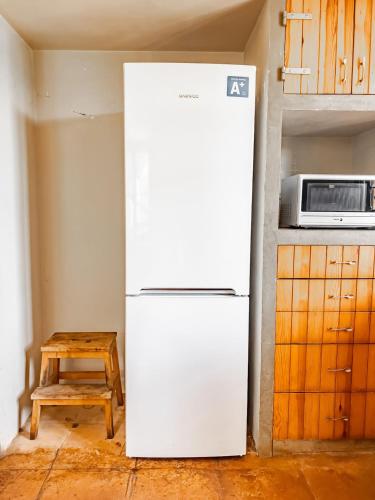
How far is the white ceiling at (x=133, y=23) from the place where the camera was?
1899mm

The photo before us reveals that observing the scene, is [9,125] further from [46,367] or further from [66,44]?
[46,367]

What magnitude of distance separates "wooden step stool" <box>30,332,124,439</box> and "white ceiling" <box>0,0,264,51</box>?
1.81 meters

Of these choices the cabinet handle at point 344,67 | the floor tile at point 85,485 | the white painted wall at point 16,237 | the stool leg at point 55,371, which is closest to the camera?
the floor tile at point 85,485

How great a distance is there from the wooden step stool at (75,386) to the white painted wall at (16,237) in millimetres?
Answer: 134

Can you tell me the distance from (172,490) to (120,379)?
93 cm

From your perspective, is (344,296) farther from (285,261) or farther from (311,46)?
(311,46)

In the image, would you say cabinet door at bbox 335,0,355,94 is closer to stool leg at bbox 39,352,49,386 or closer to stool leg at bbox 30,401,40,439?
stool leg at bbox 39,352,49,386

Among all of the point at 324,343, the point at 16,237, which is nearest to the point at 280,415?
the point at 324,343

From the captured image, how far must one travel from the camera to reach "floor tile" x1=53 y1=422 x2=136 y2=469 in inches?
75.8

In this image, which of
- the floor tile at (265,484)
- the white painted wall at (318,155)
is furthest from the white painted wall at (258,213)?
the white painted wall at (318,155)

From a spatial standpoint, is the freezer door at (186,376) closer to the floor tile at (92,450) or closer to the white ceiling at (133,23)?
the floor tile at (92,450)

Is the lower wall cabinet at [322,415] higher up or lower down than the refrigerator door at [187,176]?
lower down

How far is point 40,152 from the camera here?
8.31ft

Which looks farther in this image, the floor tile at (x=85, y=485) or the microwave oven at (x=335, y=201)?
the microwave oven at (x=335, y=201)
